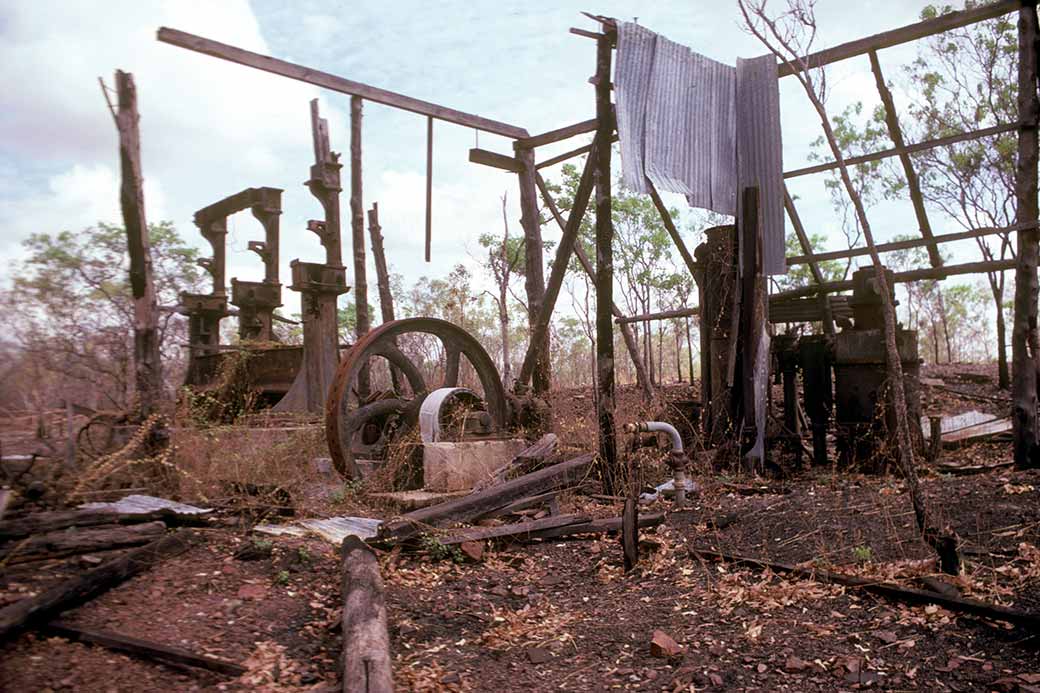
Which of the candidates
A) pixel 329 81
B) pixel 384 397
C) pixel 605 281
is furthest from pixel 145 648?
pixel 329 81

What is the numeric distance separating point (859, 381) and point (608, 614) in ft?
16.2

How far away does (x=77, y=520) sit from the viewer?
485cm

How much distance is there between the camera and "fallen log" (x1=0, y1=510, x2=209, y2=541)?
4.59 m

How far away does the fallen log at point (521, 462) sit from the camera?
684 cm

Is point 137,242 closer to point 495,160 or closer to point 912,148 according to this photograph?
point 495,160

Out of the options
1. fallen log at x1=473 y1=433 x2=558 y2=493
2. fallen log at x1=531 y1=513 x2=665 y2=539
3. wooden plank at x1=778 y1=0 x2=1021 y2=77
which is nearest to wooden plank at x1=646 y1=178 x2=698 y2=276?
wooden plank at x1=778 y1=0 x2=1021 y2=77

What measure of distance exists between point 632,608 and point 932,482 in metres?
3.81

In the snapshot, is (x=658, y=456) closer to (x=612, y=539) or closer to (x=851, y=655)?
(x=612, y=539)

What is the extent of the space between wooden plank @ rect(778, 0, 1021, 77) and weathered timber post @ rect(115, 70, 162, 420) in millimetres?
6131

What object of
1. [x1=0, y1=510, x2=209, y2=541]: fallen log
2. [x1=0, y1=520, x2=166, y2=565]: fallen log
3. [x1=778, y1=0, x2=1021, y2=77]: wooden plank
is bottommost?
[x1=0, y1=520, x2=166, y2=565]: fallen log

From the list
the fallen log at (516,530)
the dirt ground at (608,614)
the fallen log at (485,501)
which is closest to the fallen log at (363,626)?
the dirt ground at (608,614)

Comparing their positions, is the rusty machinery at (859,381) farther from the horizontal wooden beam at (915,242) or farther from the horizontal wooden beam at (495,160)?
the horizontal wooden beam at (495,160)

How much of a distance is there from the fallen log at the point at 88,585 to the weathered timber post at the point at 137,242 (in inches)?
102

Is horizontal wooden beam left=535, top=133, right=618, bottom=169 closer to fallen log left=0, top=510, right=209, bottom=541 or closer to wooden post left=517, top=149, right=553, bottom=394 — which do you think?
wooden post left=517, top=149, right=553, bottom=394
